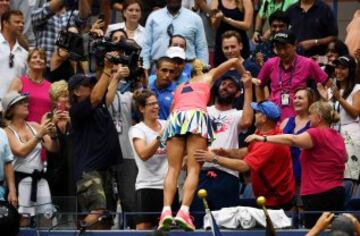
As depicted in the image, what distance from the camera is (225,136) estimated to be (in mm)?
15695

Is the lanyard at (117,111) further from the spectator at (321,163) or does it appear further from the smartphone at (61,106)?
the spectator at (321,163)

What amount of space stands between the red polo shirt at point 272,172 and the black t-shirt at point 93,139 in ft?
4.96

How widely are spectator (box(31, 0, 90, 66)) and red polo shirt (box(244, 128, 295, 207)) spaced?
4.61m

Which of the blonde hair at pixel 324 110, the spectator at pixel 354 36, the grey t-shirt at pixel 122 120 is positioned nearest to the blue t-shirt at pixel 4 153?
the grey t-shirt at pixel 122 120

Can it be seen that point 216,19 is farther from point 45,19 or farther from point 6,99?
point 6,99

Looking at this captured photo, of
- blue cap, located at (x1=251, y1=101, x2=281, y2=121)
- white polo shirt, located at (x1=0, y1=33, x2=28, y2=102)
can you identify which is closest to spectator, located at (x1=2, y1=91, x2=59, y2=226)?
white polo shirt, located at (x1=0, y1=33, x2=28, y2=102)

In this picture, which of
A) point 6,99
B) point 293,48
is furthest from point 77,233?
point 293,48

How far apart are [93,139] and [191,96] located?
1.34 meters

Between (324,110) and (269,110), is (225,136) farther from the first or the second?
(324,110)

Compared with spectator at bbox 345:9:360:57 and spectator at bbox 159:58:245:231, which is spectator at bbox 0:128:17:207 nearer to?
spectator at bbox 159:58:245:231

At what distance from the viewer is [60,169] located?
16078 millimetres

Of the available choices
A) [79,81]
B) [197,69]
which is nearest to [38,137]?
[79,81]

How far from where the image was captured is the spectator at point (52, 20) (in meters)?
18.8

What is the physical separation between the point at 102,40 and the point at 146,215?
203cm
